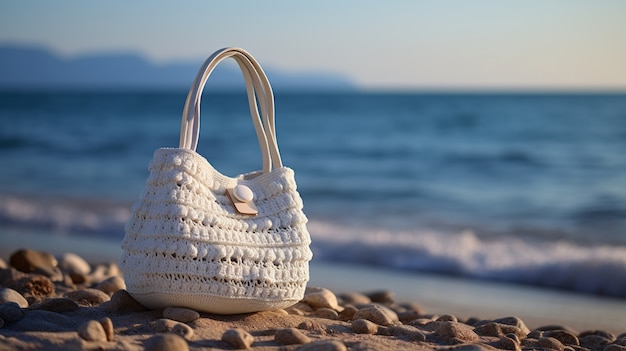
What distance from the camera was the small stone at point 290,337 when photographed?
132 inches

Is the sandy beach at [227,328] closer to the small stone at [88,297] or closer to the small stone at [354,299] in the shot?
the small stone at [88,297]

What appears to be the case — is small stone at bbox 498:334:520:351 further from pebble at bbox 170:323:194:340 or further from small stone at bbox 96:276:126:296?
small stone at bbox 96:276:126:296

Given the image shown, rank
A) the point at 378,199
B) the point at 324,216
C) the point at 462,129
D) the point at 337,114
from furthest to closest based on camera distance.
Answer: the point at 337,114 → the point at 462,129 → the point at 378,199 → the point at 324,216

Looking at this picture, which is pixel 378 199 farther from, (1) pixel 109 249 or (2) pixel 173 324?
(2) pixel 173 324

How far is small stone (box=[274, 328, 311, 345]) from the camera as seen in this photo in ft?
11.0

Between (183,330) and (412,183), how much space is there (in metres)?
11.0

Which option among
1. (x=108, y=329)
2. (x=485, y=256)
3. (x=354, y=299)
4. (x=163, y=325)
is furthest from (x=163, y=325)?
(x=485, y=256)

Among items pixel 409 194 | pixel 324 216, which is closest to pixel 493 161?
pixel 409 194

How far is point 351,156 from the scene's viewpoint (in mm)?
18781

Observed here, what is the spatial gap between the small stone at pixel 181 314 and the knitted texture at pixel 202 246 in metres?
0.04

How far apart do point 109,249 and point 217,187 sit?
16.4ft

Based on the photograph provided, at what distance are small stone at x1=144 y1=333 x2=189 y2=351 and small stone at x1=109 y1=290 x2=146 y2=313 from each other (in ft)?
2.28

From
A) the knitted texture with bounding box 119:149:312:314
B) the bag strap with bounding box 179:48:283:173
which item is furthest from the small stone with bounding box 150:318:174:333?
the bag strap with bounding box 179:48:283:173

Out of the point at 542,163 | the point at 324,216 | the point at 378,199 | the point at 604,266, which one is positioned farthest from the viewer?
the point at 542,163
